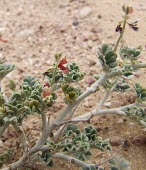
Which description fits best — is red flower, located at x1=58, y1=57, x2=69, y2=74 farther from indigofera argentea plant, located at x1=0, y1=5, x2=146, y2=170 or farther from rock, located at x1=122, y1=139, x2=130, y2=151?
rock, located at x1=122, y1=139, x2=130, y2=151

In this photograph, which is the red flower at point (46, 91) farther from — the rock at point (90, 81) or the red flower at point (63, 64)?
the rock at point (90, 81)

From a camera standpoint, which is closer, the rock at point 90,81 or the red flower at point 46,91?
the red flower at point 46,91

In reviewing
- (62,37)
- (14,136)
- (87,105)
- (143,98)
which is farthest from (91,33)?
(143,98)

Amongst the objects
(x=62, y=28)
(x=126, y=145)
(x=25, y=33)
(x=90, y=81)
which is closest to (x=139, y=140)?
(x=126, y=145)

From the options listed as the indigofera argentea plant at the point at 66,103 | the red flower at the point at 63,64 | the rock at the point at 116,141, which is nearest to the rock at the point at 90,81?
the rock at the point at 116,141

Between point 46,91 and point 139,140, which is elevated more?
point 46,91

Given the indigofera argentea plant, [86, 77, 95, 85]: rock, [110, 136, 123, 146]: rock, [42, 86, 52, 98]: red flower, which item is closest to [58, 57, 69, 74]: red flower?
the indigofera argentea plant

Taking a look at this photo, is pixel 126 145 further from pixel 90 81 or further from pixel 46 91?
pixel 46 91

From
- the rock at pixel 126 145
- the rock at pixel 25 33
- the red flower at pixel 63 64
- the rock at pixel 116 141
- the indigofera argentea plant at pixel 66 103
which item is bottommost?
the rock at pixel 126 145
